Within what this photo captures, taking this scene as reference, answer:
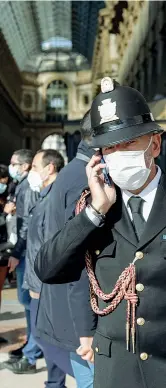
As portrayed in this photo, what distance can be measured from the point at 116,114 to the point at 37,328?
1848mm

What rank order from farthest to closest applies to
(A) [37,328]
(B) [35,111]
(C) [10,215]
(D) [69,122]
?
(B) [35,111] < (D) [69,122] < (C) [10,215] < (A) [37,328]

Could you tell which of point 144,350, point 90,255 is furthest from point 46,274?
point 144,350

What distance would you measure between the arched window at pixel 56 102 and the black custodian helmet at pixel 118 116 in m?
80.9

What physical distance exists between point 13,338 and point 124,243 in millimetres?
4721

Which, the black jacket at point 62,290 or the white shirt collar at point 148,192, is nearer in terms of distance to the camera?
the white shirt collar at point 148,192

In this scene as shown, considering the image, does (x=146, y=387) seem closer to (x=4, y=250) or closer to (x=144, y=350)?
(x=144, y=350)

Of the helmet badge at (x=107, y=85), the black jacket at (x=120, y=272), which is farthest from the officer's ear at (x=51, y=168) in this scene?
→ the helmet badge at (x=107, y=85)

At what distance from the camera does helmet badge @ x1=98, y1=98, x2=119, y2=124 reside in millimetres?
2406

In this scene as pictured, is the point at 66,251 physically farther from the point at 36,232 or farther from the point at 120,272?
the point at 36,232

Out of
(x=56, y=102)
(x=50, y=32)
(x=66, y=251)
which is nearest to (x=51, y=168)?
(x=66, y=251)

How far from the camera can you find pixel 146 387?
7.64 feet

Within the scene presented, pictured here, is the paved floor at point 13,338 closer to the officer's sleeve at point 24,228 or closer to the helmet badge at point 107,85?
the officer's sleeve at point 24,228

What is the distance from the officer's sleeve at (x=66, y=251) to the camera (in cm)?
244

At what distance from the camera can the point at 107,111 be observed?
Answer: 243 cm
